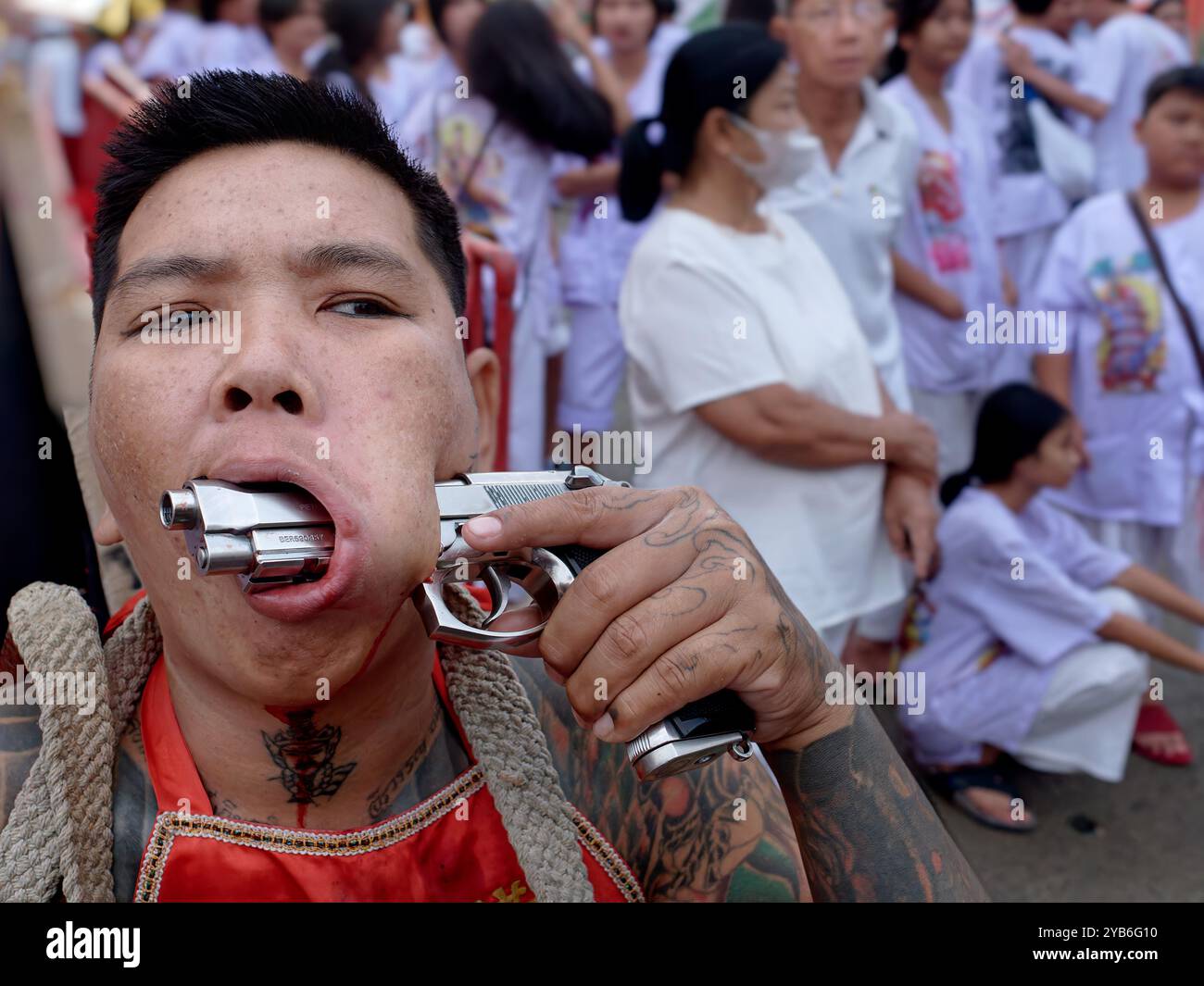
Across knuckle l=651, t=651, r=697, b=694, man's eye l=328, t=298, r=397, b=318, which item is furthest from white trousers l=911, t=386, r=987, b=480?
knuckle l=651, t=651, r=697, b=694

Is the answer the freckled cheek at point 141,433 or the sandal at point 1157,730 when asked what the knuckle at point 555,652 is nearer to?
the freckled cheek at point 141,433

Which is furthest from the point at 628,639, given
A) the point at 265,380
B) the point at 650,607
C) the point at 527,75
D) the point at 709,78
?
the point at 527,75

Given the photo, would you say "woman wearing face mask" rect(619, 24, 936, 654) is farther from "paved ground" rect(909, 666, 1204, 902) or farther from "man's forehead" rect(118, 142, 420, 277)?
"man's forehead" rect(118, 142, 420, 277)

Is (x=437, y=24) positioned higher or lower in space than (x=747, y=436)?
higher

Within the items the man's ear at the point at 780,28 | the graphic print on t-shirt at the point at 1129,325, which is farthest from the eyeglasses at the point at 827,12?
the graphic print on t-shirt at the point at 1129,325

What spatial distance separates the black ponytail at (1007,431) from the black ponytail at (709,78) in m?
1.67

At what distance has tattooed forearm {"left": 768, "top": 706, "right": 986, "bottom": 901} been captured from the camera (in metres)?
1.89

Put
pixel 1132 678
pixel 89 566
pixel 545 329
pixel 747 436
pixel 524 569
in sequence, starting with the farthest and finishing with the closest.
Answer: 1. pixel 545 329
2. pixel 1132 678
3. pixel 747 436
4. pixel 89 566
5. pixel 524 569

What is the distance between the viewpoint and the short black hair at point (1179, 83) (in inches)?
208

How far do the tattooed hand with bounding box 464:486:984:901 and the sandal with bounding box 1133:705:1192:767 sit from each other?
3.51 m
